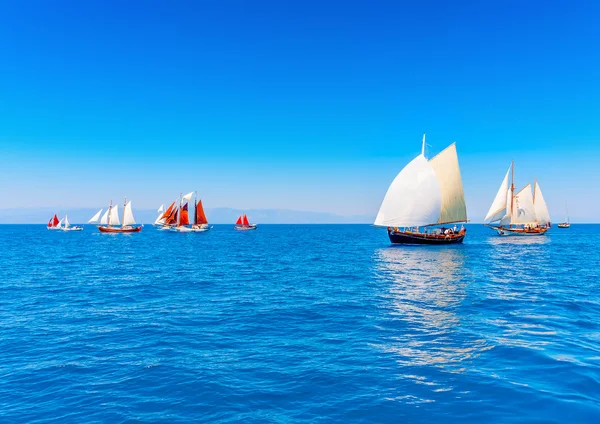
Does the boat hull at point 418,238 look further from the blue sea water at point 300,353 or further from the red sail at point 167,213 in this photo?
the red sail at point 167,213

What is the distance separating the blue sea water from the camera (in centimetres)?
1028

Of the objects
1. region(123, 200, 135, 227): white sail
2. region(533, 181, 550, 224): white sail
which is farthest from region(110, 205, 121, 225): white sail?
region(533, 181, 550, 224): white sail

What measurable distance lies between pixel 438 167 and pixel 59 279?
61.4 m

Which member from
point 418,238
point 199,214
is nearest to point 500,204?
point 418,238

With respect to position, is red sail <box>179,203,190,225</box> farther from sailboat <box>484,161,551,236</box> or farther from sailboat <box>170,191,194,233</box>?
sailboat <box>484,161,551,236</box>

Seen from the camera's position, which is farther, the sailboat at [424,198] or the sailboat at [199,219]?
the sailboat at [199,219]

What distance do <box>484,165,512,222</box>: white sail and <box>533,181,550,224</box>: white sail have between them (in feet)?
30.9

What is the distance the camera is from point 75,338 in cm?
1681

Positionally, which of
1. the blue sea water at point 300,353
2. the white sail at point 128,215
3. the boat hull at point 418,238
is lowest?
the blue sea water at point 300,353

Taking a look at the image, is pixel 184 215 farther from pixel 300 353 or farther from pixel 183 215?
pixel 300 353

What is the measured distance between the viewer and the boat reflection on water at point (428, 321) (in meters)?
14.1

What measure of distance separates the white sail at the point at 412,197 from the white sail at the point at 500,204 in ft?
147

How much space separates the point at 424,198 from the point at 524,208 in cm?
5695

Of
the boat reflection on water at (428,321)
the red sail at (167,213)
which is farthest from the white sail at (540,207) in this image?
the red sail at (167,213)
